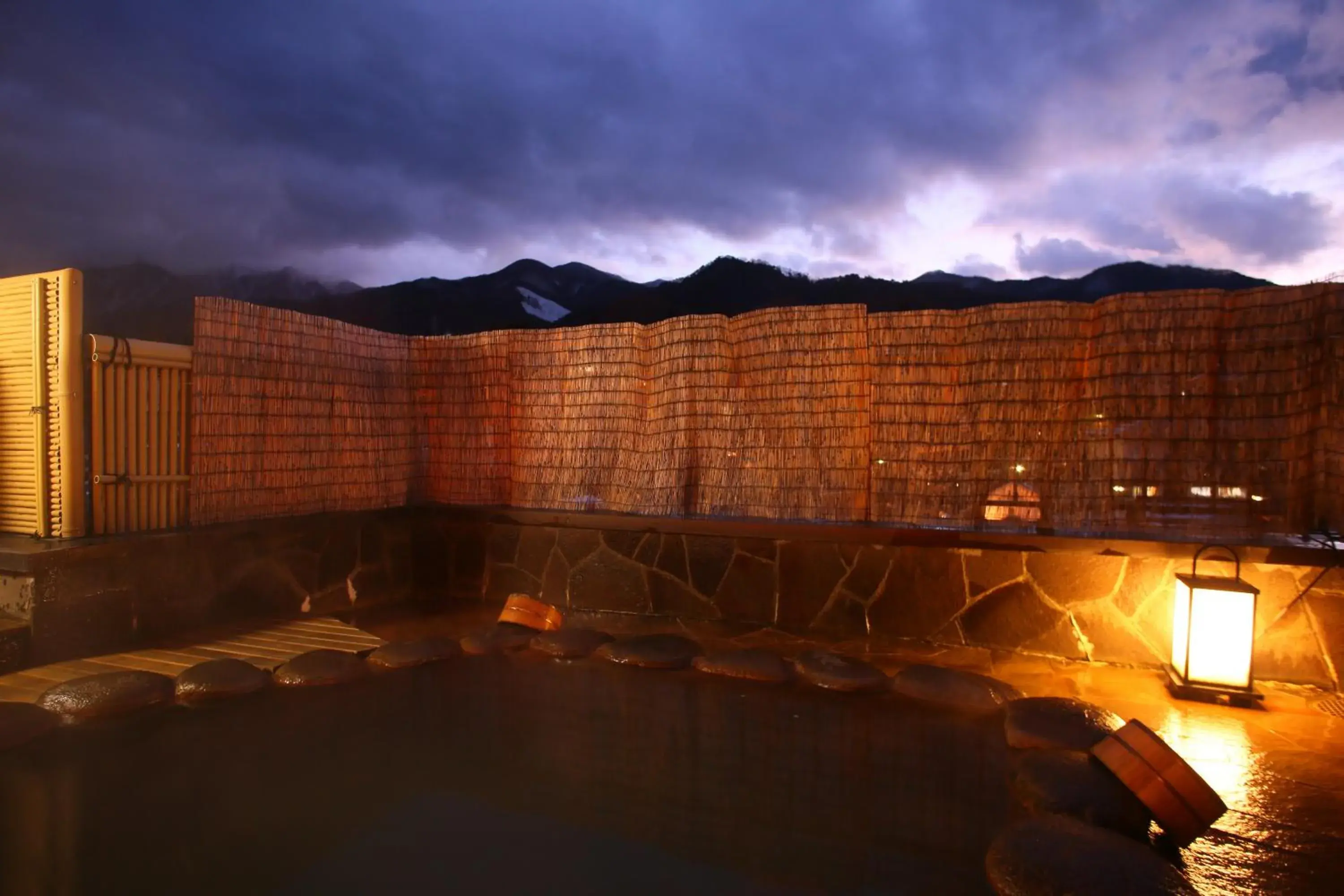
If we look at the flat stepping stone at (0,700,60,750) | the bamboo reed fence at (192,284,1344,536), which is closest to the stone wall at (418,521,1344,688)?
the bamboo reed fence at (192,284,1344,536)

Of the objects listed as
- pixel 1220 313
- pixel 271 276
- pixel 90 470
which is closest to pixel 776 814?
pixel 1220 313

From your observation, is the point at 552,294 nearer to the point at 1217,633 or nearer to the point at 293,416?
the point at 293,416

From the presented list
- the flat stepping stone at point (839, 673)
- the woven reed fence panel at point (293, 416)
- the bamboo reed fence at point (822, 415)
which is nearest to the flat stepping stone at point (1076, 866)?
the flat stepping stone at point (839, 673)

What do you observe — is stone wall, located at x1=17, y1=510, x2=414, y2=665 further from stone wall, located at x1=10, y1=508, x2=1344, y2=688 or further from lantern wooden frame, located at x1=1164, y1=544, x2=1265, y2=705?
lantern wooden frame, located at x1=1164, y1=544, x2=1265, y2=705

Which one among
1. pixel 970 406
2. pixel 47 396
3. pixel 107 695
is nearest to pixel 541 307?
pixel 47 396

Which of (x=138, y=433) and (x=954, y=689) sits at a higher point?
(x=138, y=433)

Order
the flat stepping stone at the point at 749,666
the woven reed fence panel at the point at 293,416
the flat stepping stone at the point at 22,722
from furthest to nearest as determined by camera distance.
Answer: the woven reed fence panel at the point at 293,416
the flat stepping stone at the point at 749,666
the flat stepping stone at the point at 22,722

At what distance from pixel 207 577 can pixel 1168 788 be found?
5999 mm

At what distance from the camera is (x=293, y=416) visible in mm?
6160

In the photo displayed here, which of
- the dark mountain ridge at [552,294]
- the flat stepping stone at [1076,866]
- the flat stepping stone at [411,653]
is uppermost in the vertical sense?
the dark mountain ridge at [552,294]

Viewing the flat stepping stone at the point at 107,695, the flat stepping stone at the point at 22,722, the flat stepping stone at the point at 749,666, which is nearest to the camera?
A: the flat stepping stone at the point at 22,722

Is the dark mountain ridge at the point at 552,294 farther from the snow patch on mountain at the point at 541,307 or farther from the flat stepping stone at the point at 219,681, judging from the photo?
the flat stepping stone at the point at 219,681

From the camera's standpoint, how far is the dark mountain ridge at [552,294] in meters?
7.61

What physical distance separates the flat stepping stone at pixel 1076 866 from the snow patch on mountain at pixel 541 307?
14.8m
